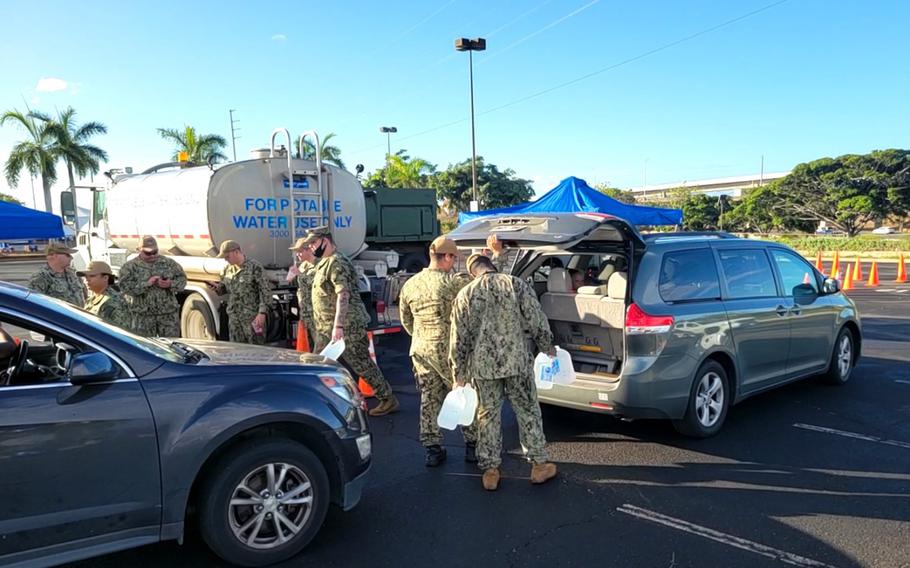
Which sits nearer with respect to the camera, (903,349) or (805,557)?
(805,557)

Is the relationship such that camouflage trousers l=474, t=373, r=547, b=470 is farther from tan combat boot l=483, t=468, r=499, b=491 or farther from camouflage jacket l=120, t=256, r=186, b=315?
camouflage jacket l=120, t=256, r=186, b=315

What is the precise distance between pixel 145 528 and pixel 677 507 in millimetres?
3126

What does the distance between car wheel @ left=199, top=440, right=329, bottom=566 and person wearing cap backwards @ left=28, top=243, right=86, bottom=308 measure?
13.0 ft

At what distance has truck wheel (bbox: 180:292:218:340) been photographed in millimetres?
7945

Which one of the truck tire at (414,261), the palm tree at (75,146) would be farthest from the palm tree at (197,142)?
the truck tire at (414,261)

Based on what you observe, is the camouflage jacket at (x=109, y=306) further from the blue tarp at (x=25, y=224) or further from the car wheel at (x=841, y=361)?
the car wheel at (x=841, y=361)

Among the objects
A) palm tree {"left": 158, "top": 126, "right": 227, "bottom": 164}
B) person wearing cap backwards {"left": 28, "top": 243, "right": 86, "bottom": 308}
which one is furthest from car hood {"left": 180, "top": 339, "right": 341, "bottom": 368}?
palm tree {"left": 158, "top": 126, "right": 227, "bottom": 164}

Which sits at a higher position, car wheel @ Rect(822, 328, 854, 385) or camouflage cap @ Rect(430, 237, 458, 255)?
camouflage cap @ Rect(430, 237, 458, 255)

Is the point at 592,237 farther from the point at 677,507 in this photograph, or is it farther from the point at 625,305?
the point at 677,507

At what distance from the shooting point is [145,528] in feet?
9.97

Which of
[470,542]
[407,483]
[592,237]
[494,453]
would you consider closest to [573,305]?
[592,237]

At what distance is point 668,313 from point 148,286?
516 cm

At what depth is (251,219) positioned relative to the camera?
7.95 meters

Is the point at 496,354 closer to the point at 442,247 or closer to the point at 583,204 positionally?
the point at 442,247
